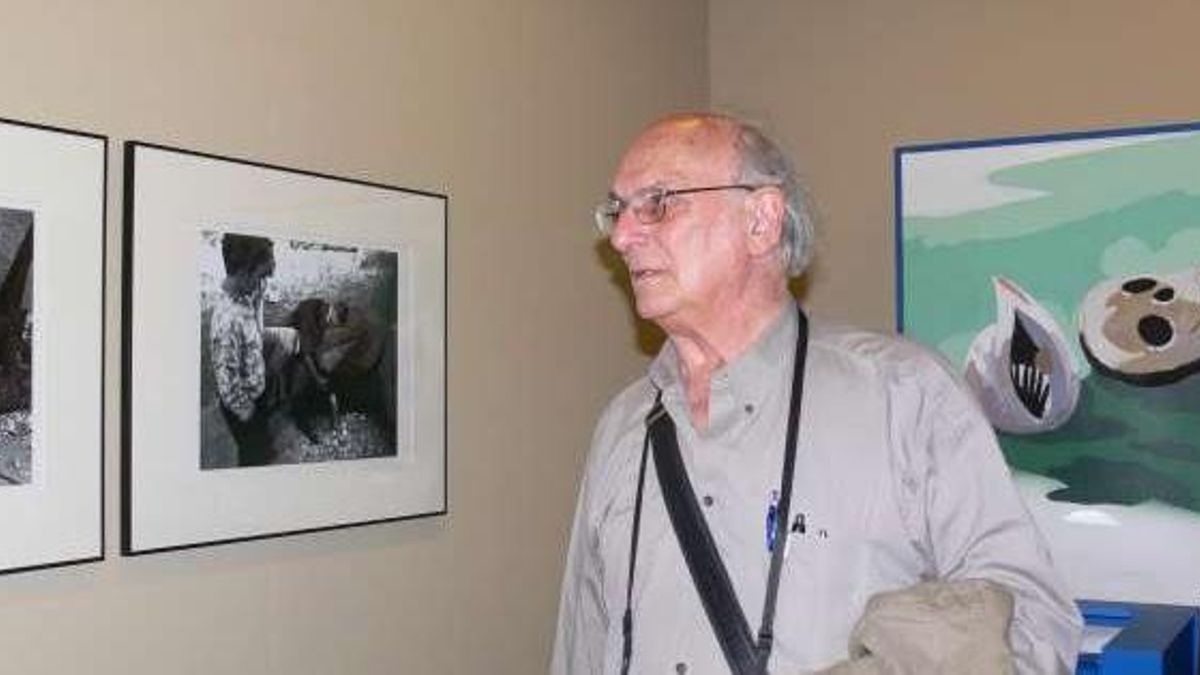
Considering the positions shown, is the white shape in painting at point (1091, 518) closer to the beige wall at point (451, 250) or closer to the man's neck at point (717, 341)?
the beige wall at point (451, 250)

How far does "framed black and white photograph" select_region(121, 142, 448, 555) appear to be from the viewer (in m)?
2.16

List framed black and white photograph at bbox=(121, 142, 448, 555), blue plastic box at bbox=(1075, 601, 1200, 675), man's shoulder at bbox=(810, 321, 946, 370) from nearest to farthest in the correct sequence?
man's shoulder at bbox=(810, 321, 946, 370), framed black and white photograph at bbox=(121, 142, 448, 555), blue plastic box at bbox=(1075, 601, 1200, 675)

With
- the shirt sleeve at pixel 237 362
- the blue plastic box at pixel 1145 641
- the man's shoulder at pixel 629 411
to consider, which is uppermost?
the shirt sleeve at pixel 237 362

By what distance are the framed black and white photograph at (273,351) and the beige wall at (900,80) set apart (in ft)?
4.24

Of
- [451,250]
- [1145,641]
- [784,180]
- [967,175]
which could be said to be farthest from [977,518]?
[967,175]

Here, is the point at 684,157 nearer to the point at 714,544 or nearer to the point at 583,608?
the point at 714,544

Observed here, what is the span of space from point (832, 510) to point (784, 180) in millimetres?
501

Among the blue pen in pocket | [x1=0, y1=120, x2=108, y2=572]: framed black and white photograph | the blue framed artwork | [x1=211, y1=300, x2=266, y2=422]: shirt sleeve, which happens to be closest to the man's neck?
the blue pen in pocket

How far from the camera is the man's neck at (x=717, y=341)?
195 centimetres

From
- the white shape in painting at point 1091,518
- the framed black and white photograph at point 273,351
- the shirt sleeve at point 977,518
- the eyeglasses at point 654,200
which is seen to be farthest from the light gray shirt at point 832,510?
the white shape in painting at point 1091,518

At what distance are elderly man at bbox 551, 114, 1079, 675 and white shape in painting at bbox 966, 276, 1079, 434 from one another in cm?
171

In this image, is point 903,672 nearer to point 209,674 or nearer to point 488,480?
point 209,674

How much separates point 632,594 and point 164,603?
2.73ft

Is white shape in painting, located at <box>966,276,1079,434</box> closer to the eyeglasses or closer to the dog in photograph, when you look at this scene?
the dog in photograph
